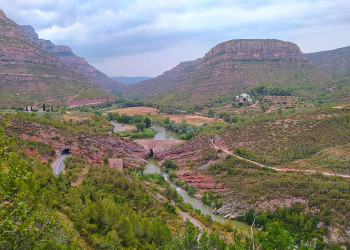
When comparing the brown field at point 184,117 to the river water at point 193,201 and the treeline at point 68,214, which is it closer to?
the river water at point 193,201

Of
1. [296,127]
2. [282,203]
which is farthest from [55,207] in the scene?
[296,127]

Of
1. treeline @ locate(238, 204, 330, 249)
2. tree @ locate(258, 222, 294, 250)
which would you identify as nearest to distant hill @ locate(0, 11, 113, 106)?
treeline @ locate(238, 204, 330, 249)

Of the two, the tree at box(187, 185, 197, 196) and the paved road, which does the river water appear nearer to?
the tree at box(187, 185, 197, 196)

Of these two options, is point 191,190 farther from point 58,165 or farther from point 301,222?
point 58,165

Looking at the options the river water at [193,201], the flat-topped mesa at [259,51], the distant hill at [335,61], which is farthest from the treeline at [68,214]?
the distant hill at [335,61]

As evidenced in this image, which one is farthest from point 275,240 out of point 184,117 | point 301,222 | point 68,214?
point 184,117

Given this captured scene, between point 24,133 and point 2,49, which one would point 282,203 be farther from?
point 2,49
